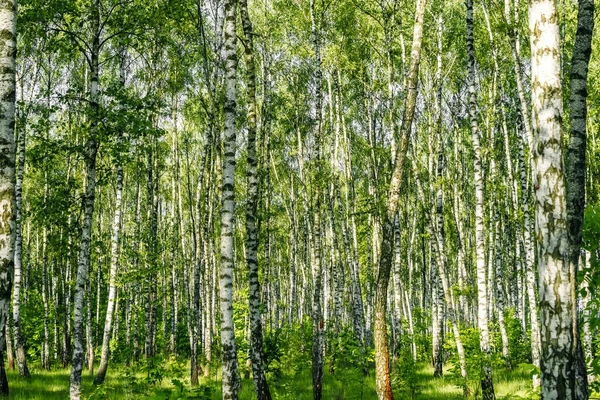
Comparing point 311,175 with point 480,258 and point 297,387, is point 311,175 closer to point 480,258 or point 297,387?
point 480,258

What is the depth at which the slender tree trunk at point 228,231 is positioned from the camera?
7.63m

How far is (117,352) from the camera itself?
23250 millimetres

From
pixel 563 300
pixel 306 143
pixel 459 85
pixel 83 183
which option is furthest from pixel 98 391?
pixel 459 85

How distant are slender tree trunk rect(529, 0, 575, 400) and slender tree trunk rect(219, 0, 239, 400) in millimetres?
4706

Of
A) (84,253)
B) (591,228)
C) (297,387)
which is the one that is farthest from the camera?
(297,387)

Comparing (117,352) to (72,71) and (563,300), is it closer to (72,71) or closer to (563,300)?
(72,71)

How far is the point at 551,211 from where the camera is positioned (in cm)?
397

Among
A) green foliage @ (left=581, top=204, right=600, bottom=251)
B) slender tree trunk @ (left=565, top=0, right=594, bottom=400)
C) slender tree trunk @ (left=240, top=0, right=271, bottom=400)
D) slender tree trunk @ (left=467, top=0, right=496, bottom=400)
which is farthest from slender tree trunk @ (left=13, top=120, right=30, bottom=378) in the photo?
green foliage @ (left=581, top=204, right=600, bottom=251)

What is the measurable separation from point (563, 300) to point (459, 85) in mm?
20100

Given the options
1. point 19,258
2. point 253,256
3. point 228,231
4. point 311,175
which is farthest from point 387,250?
point 19,258

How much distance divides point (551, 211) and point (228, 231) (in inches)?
196

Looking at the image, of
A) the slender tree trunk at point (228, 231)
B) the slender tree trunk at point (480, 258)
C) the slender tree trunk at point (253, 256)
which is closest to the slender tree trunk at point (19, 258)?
the slender tree trunk at point (253, 256)

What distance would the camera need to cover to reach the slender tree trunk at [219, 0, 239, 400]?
7629 mm

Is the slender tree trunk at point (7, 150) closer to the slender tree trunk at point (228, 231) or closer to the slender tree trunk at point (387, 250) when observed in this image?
the slender tree trunk at point (228, 231)
